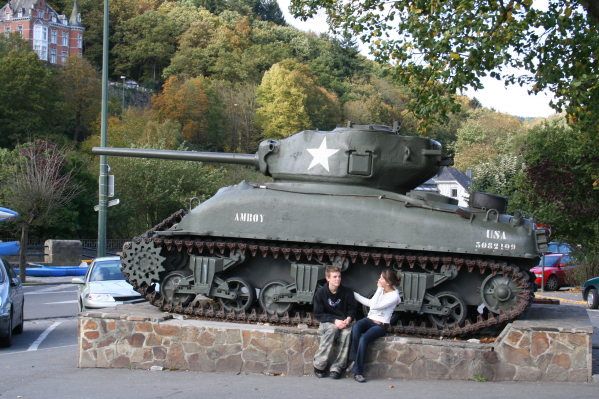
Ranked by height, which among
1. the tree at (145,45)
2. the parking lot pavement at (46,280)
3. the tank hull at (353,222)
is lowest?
the parking lot pavement at (46,280)

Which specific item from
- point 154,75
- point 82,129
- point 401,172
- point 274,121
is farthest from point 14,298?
point 154,75

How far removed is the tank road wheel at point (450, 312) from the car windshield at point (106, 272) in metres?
7.60

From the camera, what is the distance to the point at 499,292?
481 inches

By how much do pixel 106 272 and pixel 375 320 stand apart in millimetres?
8305

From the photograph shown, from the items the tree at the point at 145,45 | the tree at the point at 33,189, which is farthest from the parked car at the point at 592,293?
the tree at the point at 145,45

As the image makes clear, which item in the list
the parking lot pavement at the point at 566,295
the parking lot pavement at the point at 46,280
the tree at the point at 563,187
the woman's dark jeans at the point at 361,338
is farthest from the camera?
the parking lot pavement at the point at 46,280

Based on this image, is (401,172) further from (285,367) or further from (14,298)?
(14,298)

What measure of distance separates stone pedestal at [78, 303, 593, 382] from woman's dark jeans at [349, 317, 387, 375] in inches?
7.4

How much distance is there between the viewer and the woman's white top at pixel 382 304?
448 inches

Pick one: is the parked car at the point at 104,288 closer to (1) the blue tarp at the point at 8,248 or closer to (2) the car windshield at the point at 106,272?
(2) the car windshield at the point at 106,272

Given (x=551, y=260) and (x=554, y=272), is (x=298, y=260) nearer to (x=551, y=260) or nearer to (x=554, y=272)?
(x=554, y=272)

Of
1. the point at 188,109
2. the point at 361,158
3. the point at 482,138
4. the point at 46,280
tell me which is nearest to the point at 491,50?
the point at 361,158

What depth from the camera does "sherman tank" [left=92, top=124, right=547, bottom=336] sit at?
40.1 feet

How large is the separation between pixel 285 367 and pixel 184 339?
1487 millimetres
